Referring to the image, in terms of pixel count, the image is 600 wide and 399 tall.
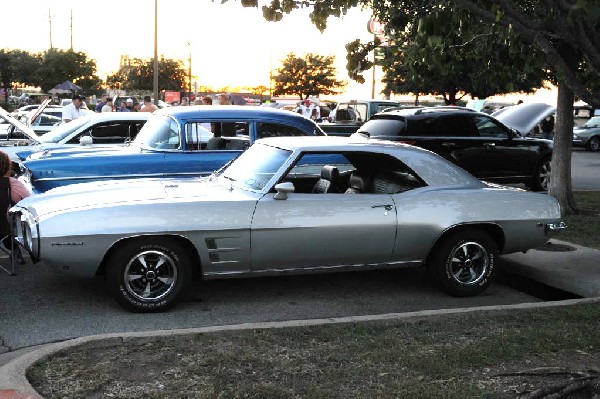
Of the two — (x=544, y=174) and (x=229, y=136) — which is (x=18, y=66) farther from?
(x=229, y=136)

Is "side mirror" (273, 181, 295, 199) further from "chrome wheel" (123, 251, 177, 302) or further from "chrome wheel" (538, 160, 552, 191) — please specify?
"chrome wheel" (538, 160, 552, 191)

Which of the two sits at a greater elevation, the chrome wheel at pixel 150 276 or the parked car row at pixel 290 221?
the parked car row at pixel 290 221

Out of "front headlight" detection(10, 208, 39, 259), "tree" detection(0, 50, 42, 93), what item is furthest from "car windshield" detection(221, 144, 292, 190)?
"tree" detection(0, 50, 42, 93)

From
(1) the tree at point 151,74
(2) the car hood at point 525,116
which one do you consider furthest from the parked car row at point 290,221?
(1) the tree at point 151,74

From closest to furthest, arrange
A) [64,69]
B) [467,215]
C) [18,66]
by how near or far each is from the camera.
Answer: [467,215] < [64,69] < [18,66]

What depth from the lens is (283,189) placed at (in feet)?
19.3

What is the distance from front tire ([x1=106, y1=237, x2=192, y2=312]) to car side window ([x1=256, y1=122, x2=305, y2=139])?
3.50 m

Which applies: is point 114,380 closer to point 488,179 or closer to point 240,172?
point 240,172

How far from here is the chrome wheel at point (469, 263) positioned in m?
6.48

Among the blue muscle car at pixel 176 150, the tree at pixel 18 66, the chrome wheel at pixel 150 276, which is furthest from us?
the tree at pixel 18 66

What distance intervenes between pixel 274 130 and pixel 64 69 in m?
59.5

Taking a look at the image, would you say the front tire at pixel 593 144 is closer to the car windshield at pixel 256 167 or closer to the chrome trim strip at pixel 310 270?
the chrome trim strip at pixel 310 270

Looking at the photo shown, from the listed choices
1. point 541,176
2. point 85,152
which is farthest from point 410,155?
point 541,176

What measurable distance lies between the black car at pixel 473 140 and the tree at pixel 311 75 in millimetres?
66579
